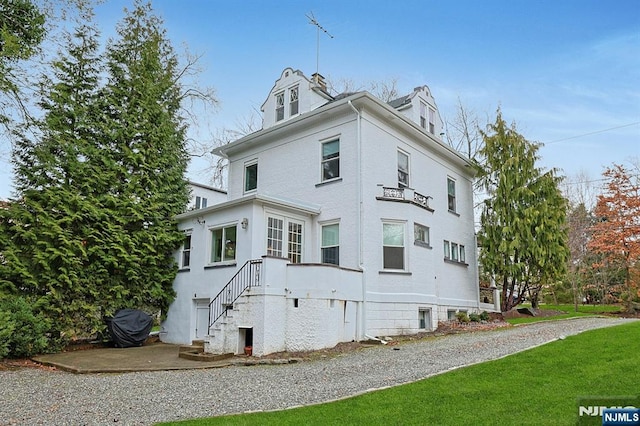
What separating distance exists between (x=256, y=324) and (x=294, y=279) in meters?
1.46

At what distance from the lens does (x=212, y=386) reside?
7.28 metres

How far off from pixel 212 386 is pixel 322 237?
743cm

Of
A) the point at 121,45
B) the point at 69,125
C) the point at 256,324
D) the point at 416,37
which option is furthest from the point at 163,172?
the point at 416,37

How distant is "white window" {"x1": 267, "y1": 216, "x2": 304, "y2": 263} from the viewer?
13.2 meters

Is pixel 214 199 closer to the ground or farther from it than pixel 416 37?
closer to the ground

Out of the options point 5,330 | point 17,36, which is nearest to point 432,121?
point 17,36

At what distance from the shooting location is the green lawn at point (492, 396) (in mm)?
4801

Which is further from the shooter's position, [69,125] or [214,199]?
[214,199]

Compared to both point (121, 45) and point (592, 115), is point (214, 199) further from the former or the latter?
point (592, 115)

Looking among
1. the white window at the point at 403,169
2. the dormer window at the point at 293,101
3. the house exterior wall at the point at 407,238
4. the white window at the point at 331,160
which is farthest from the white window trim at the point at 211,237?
the white window at the point at 403,169

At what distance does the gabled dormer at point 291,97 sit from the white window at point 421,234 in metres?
5.75

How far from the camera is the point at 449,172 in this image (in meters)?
18.0

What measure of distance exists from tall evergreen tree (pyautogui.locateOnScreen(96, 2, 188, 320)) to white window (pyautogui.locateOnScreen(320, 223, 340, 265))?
5.16 m

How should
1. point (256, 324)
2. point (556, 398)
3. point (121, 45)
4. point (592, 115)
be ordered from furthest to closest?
point (592, 115) < point (121, 45) < point (256, 324) < point (556, 398)
